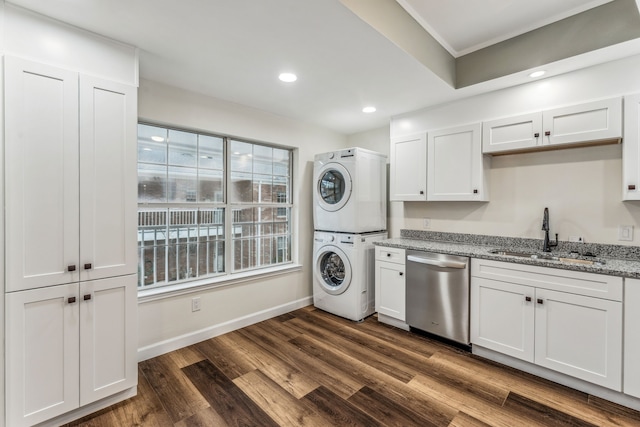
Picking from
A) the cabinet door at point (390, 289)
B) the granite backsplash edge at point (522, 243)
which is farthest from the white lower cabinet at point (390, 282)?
the granite backsplash edge at point (522, 243)

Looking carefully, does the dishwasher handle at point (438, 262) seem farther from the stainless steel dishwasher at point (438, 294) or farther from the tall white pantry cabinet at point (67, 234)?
the tall white pantry cabinet at point (67, 234)

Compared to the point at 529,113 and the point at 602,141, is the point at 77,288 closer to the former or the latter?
the point at 529,113

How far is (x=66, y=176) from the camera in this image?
166 cm

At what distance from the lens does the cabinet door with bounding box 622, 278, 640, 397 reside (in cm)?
177

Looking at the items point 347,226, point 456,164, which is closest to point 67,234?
point 347,226

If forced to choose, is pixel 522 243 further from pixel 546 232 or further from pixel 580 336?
pixel 580 336

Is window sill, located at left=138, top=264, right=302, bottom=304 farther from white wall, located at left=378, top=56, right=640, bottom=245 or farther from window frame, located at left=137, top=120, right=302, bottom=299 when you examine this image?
white wall, located at left=378, top=56, right=640, bottom=245

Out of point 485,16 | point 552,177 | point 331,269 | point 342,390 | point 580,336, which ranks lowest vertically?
point 342,390

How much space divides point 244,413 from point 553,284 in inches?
90.3

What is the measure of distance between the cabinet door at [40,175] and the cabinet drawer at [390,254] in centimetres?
255

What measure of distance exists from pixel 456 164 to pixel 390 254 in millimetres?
1133

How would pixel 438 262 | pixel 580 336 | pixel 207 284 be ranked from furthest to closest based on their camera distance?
1. pixel 207 284
2. pixel 438 262
3. pixel 580 336

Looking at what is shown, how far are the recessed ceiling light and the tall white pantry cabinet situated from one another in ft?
3.54

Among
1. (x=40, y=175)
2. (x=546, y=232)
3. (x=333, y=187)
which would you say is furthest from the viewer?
→ (x=333, y=187)
